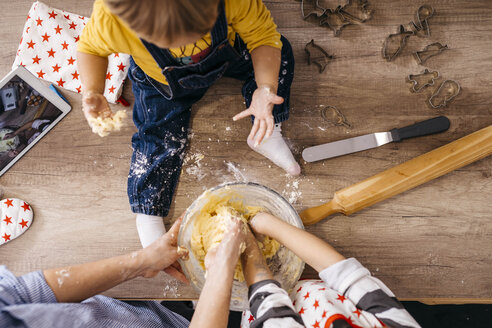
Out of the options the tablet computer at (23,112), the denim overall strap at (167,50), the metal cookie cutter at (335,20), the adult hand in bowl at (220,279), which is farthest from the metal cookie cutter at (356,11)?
the tablet computer at (23,112)

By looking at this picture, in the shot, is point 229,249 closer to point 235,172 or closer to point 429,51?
point 235,172

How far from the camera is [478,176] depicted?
31.0 inches

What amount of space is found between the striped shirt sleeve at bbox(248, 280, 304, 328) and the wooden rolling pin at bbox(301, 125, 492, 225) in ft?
0.66

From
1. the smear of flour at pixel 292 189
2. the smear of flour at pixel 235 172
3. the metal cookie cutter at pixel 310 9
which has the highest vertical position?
the metal cookie cutter at pixel 310 9

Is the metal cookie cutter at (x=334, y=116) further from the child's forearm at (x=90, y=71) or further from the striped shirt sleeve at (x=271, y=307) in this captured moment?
the child's forearm at (x=90, y=71)

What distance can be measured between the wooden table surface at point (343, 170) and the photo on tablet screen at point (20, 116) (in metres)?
0.03

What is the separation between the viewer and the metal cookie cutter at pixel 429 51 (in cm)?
82

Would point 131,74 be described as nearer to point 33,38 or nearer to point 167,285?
point 33,38

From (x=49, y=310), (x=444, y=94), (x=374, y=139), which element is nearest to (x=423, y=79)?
(x=444, y=94)

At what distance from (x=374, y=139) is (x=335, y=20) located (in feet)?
1.04

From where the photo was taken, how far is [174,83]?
0.74 m

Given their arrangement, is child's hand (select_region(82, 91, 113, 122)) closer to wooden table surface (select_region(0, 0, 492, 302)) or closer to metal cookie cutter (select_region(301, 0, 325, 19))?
wooden table surface (select_region(0, 0, 492, 302))

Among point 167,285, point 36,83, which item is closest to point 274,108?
point 167,285

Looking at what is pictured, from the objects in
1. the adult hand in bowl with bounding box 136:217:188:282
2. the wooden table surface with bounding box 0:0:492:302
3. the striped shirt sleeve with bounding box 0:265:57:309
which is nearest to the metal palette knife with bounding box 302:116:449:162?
the wooden table surface with bounding box 0:0:492:302
